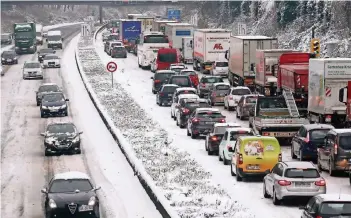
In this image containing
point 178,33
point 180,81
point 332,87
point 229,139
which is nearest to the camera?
point 229,139

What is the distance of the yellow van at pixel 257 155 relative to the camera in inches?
1229

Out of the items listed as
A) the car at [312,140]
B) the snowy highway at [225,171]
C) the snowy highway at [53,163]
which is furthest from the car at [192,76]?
the car at [312,140]

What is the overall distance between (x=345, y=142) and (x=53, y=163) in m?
12.0

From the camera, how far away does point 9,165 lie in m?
38.5

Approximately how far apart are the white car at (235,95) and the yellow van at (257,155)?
21564mm

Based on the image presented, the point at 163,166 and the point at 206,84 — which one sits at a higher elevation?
the point at 206,84

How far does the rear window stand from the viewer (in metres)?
21.0

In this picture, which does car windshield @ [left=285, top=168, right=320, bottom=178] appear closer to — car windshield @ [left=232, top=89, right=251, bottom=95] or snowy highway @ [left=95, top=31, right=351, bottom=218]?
snowy highway @ [left=95, top=31, right=351, bottom=218]

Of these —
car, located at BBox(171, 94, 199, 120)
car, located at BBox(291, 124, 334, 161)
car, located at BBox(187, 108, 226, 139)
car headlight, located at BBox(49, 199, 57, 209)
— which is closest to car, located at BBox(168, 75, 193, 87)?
car, located at BBox(171, 94, 199, 120)

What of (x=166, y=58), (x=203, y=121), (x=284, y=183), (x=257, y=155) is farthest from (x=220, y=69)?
(x=284, y=183)

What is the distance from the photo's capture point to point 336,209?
21.1 m

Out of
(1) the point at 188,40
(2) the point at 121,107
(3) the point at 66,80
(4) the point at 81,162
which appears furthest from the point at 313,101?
(1) the point at 188,40

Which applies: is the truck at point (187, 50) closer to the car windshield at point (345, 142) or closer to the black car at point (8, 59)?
the black car at point (8, 59)

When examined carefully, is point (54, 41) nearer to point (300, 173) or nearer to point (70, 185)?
point (70, 185)
